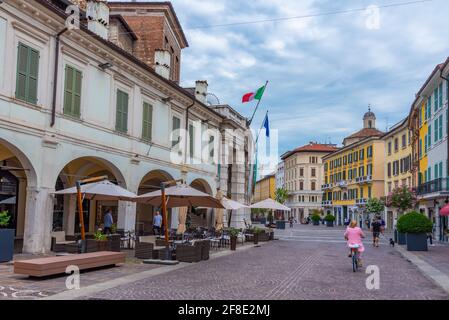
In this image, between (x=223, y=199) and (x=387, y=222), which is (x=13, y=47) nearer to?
(x=223, y=199)

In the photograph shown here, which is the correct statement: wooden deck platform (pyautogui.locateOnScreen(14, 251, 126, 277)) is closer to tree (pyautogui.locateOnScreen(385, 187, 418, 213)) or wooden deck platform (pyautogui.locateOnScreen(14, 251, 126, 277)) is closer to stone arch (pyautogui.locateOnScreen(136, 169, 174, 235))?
stone arch (pyautogui.locateOnScreen(136, 169, 174, 235))

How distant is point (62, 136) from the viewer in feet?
56.6

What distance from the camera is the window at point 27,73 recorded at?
15281 millimetres

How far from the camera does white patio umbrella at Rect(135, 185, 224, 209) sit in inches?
654

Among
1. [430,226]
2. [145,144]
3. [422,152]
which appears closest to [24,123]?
[145,144]

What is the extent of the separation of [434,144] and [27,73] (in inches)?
1113

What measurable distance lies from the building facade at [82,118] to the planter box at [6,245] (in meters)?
Result: 2.20

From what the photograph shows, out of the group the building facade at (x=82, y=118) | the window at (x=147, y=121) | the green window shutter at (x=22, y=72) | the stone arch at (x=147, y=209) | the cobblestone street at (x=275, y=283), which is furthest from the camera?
the stone arch at (x=147, y=209)

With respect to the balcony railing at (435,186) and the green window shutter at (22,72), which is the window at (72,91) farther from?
the balcony railing at (435,186)

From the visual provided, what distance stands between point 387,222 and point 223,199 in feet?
143

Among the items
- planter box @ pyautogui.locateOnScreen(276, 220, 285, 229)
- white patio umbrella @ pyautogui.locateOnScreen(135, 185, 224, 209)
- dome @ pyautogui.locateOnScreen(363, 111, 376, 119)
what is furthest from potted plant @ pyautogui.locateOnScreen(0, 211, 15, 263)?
dome @ pyautogui.locateOnScreen(363, 111, 376, 119)

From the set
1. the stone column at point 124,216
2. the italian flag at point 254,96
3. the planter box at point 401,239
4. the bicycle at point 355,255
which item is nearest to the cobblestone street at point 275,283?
the bicycle at point 355,255

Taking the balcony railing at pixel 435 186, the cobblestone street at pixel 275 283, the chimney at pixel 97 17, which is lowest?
the cobblestone street at pixel 275 283

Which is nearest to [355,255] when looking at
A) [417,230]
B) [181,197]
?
[181,197]
